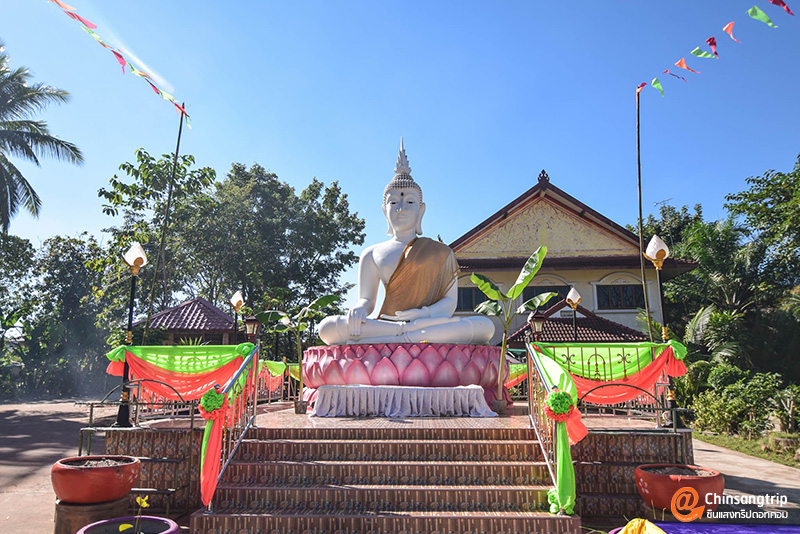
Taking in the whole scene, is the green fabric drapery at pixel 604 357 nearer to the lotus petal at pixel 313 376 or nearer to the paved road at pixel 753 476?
the paved road at pixel 753 476

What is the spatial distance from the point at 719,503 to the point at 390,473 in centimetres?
314

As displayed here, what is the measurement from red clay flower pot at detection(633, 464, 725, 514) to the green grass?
609 cm

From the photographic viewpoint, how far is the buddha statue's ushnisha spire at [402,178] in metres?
11.1

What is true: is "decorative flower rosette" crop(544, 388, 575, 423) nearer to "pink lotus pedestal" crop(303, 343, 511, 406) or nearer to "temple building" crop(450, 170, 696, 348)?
"pink lotus pedestal" crop(303, 343, 511, 406)

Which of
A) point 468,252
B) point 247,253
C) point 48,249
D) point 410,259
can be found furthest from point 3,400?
point 410,259

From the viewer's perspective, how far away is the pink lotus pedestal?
8.58 m

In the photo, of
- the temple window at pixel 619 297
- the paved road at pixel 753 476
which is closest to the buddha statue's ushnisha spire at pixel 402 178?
the paved road at pixel 753 476

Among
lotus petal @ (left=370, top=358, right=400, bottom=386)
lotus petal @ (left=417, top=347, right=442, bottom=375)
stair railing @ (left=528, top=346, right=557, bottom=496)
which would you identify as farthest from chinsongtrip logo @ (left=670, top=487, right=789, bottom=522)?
lotus petal @ (left=370, top=358, right=400, bottom=386)

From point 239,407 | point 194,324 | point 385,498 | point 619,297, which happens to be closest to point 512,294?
point 385,498

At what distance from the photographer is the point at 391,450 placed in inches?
238

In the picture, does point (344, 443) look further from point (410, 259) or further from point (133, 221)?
point (133, 221)

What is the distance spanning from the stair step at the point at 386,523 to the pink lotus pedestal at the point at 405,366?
11.7ft

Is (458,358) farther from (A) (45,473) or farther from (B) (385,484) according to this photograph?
(A) (45,473)

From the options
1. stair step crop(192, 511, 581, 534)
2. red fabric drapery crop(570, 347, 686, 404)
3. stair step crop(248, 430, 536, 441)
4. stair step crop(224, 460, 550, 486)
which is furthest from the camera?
red fabric drapery crop(570, 347, 686, 404)
